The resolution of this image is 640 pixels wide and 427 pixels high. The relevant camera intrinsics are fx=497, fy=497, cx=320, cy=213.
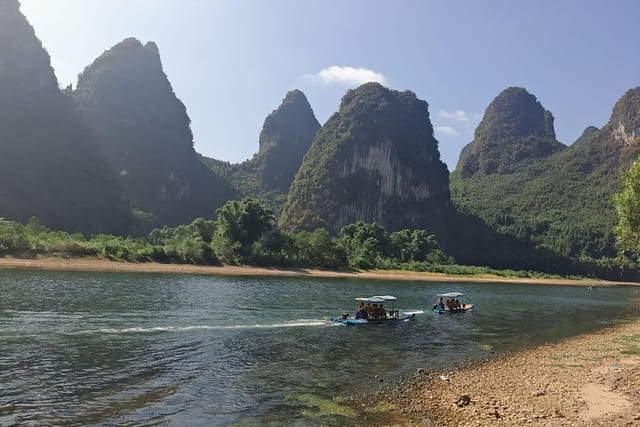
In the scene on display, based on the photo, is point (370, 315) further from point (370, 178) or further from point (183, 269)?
point (370, 178)

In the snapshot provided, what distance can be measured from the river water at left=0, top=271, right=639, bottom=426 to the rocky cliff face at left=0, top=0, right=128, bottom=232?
247ft

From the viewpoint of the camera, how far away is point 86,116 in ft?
541

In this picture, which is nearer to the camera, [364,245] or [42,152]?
[364,245]

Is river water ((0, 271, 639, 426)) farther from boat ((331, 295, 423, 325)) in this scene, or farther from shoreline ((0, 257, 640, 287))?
shoreline ((0, 257, 640, 287))

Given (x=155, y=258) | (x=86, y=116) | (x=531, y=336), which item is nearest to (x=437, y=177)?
(x=86, y=116)

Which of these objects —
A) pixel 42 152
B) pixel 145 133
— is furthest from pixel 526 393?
pixel 145 133

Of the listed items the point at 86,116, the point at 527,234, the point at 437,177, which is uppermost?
the point at 86,116

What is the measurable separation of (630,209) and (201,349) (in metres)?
28.2

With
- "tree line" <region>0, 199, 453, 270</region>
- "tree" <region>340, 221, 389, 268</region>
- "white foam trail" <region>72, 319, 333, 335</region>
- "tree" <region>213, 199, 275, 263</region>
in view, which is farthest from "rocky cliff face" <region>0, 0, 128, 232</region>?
"white foam trail" <region>72, 319, 333, 335</region>

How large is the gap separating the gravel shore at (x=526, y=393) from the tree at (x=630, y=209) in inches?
466

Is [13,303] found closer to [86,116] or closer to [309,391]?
[309,391]

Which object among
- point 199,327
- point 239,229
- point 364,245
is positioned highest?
point 239,229

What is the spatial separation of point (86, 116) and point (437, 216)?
12849 cm

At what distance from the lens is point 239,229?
80.2m
